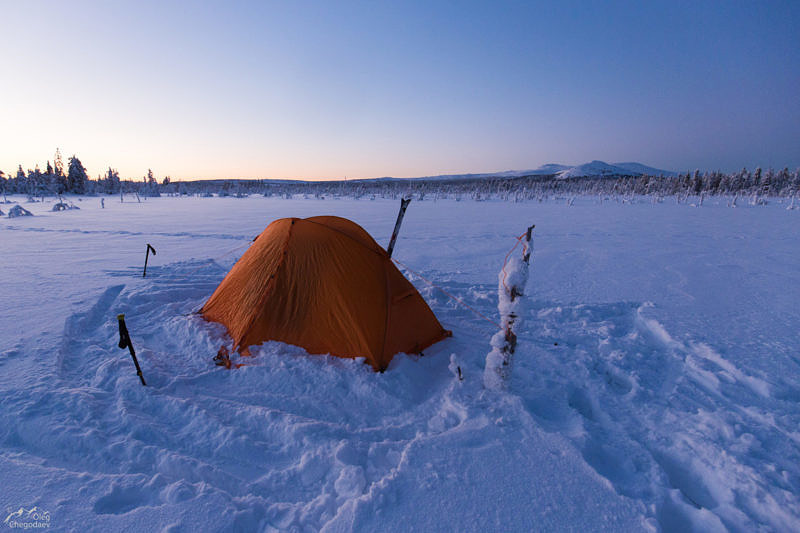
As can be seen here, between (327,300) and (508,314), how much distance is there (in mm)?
2260

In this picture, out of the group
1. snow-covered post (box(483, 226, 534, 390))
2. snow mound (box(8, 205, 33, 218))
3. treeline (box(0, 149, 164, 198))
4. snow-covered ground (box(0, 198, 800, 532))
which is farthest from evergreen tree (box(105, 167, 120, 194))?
snow-covered post (box(483, 226, 534, 390))

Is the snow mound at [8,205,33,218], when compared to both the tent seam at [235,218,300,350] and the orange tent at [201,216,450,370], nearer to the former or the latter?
the orange tent at [201,216,450,370]

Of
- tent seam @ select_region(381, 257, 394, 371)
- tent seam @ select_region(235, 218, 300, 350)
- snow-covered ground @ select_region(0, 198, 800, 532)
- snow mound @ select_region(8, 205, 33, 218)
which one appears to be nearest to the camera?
snow-covered ground @ select_region(0, 198, 800, 532)

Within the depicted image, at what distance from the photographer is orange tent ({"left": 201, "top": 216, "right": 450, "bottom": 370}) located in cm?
420

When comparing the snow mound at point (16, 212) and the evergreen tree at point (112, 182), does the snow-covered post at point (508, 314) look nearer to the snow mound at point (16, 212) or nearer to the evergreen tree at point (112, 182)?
the snow mound at point (16, 212)

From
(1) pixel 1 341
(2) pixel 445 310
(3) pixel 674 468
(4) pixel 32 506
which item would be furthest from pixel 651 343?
(1) pixel 1 341

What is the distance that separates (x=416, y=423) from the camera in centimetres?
320

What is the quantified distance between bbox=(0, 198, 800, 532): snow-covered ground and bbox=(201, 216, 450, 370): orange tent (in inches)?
11.1

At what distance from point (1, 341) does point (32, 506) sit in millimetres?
3402

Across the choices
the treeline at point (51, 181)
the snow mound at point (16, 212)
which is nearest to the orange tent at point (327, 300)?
the snow mound at point (16, 212)

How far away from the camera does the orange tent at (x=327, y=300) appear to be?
4.20m

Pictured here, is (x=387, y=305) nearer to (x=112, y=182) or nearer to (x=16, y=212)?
(x=16, y=212)

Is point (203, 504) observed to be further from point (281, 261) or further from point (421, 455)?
point (281, 261)

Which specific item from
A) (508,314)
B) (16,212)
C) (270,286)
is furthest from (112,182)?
(508,314)
